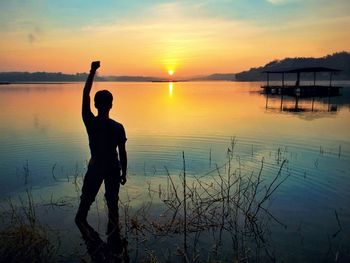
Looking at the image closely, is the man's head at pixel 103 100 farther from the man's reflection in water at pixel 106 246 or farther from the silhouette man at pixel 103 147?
the man's reflection in water at pixel 106 246

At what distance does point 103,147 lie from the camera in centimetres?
643

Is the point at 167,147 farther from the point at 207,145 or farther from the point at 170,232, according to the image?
the point at 170,232

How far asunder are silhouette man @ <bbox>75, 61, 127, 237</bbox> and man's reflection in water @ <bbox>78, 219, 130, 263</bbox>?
0.19 metres

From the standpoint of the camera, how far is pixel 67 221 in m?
7.80

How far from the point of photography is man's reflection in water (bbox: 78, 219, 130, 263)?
243 inches

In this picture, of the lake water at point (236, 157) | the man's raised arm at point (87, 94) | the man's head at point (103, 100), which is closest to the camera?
the man's raised arm at point (87, 94)

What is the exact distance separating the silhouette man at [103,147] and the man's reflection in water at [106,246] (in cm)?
19

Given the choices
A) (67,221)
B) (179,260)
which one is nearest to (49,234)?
(67,221)

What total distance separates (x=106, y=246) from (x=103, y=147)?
1.89m

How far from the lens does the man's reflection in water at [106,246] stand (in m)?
6.17

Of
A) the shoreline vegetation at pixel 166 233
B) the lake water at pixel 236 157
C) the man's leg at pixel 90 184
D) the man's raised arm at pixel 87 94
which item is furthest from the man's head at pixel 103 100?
the lake water at pixel 236 157

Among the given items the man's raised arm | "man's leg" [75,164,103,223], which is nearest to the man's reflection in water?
"man's leg" [75,164,103,223]

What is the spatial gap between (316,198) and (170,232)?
4.71 metres

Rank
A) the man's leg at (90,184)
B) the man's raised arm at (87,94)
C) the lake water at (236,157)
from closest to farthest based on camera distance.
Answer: the man's raised arm at (87,94) → the man's leg at (90,184) → the lake water at (236,157)
